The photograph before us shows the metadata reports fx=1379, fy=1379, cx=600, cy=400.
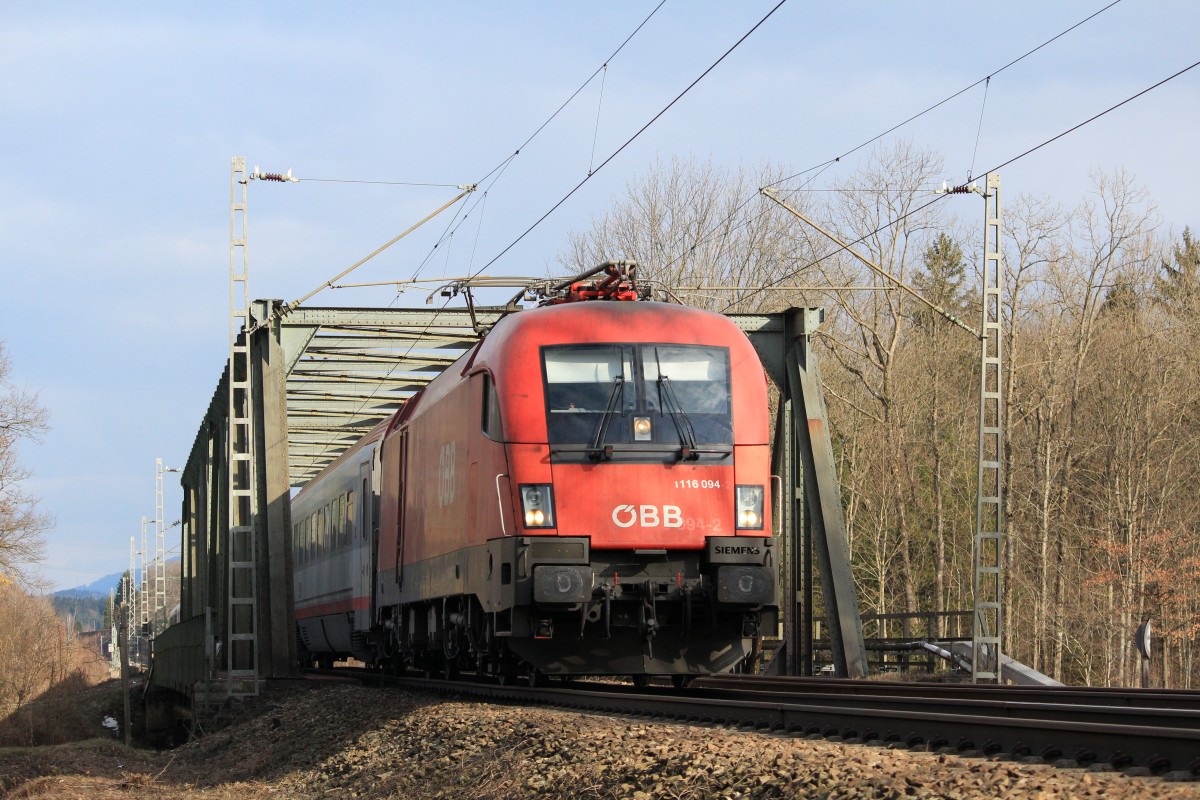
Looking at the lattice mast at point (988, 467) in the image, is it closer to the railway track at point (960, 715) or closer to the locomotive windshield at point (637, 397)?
the railway track at point (960, 715)

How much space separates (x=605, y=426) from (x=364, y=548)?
1015 centimetres

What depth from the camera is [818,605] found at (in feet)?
143

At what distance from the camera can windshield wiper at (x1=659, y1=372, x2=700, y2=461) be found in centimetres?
1314

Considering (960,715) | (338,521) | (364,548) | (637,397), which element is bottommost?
(960,715)

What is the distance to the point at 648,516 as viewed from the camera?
13.0 metres

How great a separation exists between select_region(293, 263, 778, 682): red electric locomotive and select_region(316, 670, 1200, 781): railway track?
651 mm

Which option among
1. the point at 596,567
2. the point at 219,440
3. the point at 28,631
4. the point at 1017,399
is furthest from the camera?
the point at 28,631

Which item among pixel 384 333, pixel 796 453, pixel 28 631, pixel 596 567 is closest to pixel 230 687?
pixel 384 333

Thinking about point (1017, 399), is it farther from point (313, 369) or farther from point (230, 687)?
point (230, 687)

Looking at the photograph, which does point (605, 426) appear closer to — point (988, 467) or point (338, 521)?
point (988, 467)

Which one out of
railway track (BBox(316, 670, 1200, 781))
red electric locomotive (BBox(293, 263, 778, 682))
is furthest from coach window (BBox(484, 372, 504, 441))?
railway track (BBox(316, 670, 1200, 781))

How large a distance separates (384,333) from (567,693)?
12727mm

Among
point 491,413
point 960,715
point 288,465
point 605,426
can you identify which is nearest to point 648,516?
point 605,426

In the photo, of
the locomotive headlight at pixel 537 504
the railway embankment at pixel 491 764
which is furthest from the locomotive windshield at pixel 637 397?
the railway embankment at pixel 491 764
